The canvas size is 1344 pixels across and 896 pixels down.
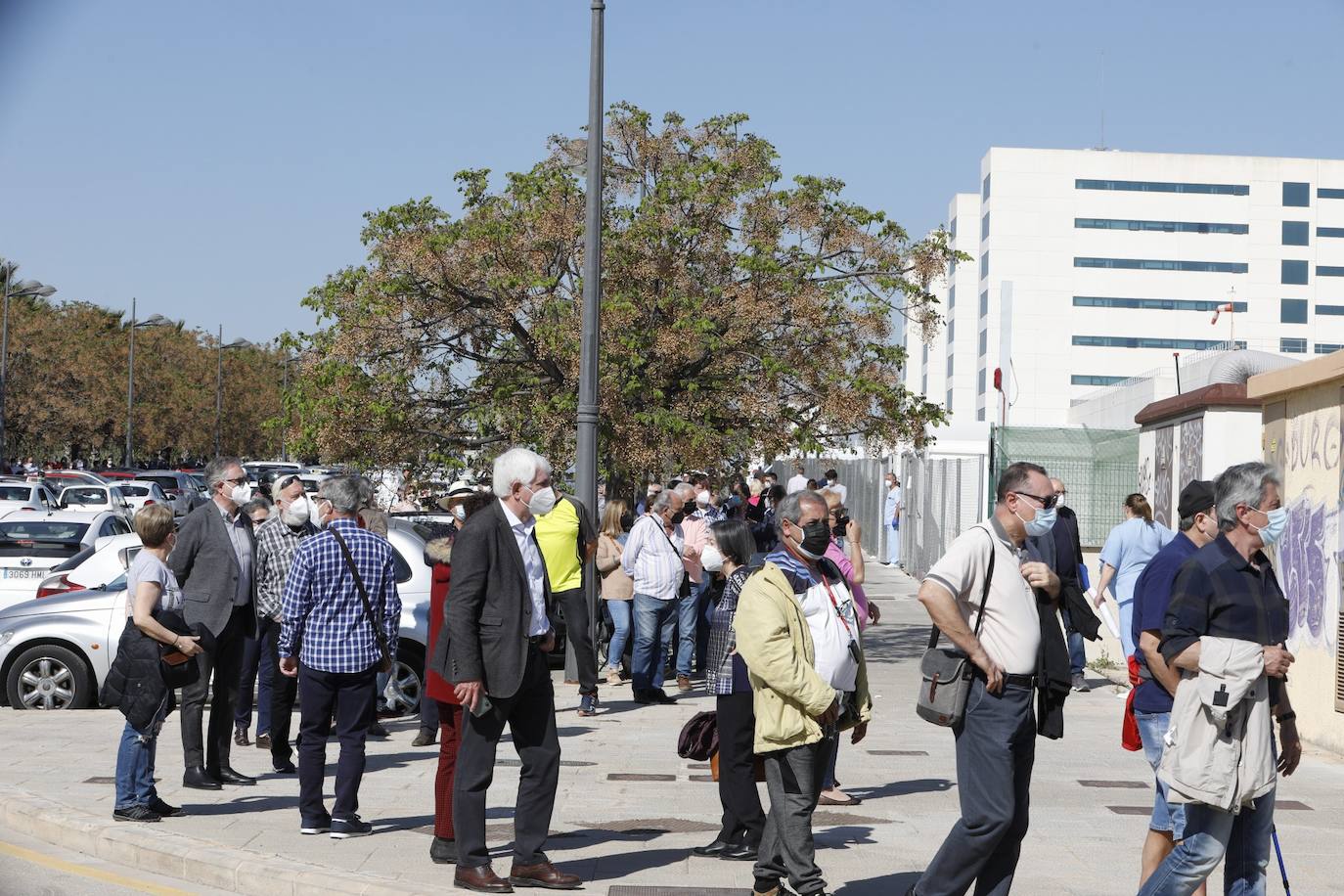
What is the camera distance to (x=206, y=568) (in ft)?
32.4

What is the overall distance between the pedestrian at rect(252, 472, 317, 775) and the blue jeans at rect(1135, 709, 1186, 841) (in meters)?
5.57

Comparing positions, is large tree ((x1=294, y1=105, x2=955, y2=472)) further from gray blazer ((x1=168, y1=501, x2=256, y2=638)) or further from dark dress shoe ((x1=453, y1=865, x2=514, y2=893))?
dark dress shoe ((x1=453, y1=865, x2=514, y2=893))

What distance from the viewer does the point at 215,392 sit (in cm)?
8331

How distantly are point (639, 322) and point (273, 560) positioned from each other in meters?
8.13

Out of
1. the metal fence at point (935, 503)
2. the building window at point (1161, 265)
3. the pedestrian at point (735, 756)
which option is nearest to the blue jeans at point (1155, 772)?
the pedestrian at point (735, 756)

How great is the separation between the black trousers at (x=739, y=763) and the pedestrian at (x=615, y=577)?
275 inches

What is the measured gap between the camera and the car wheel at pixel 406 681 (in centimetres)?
1300

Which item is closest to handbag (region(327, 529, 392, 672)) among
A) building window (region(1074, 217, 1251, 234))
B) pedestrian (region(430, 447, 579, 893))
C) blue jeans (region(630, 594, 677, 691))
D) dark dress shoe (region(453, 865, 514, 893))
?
pedestrian (region(430, 447, 579, 893))

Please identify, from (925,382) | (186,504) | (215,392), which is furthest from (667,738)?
(925,382)

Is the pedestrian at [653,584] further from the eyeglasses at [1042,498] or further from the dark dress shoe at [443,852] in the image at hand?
the eyeglasses at [1042,498]

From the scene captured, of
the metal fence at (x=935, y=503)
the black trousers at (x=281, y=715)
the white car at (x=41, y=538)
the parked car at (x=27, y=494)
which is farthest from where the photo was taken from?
the parked car at (x=27, y=494)

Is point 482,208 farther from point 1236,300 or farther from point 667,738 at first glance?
point 1236,300

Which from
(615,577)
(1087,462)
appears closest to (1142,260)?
(1087,462)

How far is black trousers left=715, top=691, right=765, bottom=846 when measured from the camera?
7.66 meters
